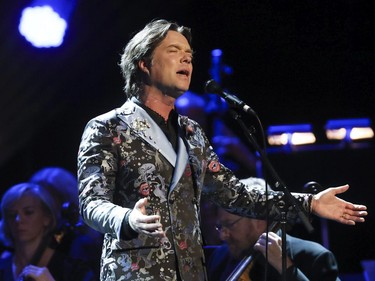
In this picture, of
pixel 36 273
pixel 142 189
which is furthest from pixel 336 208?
pixel 36 273

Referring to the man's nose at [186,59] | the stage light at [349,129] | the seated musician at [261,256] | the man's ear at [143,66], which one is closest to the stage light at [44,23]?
the seated musician at [261,256]

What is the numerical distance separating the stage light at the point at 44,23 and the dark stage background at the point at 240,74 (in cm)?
13

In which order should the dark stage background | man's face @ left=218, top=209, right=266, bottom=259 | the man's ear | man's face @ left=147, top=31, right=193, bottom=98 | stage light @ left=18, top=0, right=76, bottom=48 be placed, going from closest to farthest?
man's face @ left=147, top=31, right=193, bottom=98
the man's ear
man's face @ left=218, top=209, right=266, bottom=259
stage light @ left=18, top=0, right=76, bottom=48
the dark stage background

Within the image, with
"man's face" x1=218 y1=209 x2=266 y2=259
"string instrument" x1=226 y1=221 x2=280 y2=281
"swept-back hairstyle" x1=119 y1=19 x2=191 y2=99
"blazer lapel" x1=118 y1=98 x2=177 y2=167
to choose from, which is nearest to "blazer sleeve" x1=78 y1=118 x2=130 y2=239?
"blazer lapel" x1=118 y1=98 x2=177 y2=167

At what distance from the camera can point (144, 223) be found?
2.62 m

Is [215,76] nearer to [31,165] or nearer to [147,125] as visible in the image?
[31,165]

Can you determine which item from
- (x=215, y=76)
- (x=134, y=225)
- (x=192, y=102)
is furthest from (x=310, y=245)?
(x=215, y=76)

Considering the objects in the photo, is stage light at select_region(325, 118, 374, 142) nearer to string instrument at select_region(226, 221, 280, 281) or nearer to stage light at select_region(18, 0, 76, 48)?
stage light at select_region(18, 0, 76, 48)

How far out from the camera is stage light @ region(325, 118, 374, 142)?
8.32m

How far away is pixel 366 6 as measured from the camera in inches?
321

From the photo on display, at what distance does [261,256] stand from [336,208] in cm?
96

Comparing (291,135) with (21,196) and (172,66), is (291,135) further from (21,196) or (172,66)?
(172,66)

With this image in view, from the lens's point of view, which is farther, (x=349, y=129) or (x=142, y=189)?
(x=349, y=129)

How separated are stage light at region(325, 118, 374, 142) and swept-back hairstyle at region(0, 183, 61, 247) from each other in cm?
405
